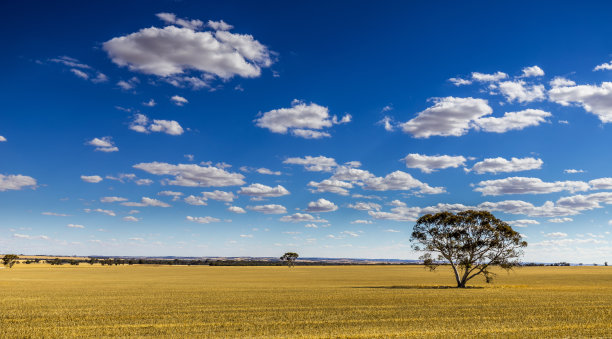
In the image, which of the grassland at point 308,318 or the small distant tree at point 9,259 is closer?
the grassland at point 308,318

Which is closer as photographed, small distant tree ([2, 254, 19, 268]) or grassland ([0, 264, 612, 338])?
grassland ([0, 264, 612, 338])

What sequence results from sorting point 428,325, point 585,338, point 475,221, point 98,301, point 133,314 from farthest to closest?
point 475,221, point 98,301, point 133,314, point 428,325, point 585,338

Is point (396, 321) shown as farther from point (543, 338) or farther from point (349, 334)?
point (543, 338)

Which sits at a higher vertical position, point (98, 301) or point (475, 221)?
point (475, 221)

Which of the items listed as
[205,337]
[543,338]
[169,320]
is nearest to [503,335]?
[543,338]

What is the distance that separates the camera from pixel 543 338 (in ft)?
65.1

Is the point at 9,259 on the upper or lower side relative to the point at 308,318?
upper

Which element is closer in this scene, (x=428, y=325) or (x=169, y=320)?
(x=428, y=325)

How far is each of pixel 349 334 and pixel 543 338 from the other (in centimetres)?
823

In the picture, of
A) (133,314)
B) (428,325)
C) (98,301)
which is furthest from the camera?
(98,301)

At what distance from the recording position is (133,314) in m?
28.1

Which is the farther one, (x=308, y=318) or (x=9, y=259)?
(x=9, y=259)

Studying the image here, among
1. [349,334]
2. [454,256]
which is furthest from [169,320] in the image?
[454,256]

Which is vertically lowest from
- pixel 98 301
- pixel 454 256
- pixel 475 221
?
pixel 98 301
